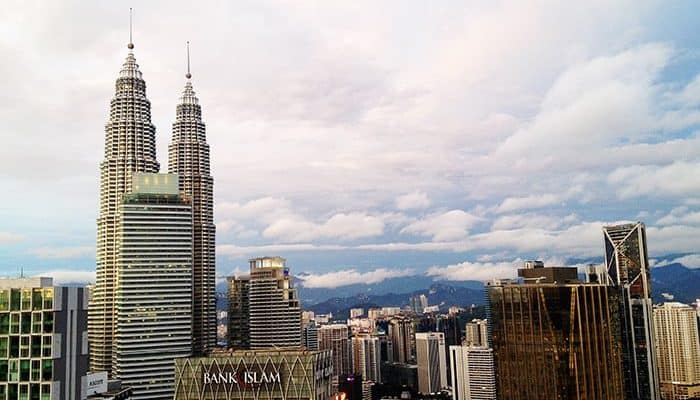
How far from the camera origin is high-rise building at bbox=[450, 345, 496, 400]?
571ft

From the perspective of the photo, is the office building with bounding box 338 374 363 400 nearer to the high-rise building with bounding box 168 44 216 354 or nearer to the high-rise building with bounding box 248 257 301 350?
the high-rise building with bounding box 248 257 301 350

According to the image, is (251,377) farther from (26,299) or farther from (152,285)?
(152,285)

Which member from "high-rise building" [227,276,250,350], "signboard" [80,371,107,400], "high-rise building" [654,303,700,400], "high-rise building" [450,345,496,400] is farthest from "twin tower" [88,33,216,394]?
"high-rise building" [654,303,700,400]

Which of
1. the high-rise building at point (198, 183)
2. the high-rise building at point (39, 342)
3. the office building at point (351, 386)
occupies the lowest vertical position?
the office building at point (351, 386)

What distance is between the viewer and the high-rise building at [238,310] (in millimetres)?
169875

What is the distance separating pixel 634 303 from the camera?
140875 mm

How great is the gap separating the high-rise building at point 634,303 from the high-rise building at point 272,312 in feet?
251

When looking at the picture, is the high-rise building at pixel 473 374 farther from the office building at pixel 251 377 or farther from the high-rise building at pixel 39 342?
the high-rise building at pixel 39 342

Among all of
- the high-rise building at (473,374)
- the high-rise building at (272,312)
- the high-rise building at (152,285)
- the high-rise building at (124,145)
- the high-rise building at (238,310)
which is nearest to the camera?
the high-rise building at (152,285)

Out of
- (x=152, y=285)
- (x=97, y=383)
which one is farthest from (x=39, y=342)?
Answer: (x=152, y=285)

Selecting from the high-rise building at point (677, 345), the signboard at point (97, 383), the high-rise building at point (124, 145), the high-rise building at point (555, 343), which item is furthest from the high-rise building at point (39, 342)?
the high-rise building at point (677, 345)

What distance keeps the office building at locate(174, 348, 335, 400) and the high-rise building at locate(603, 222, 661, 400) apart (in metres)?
80.8

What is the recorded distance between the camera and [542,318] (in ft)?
250

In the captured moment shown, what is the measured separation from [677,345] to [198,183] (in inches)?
4789
